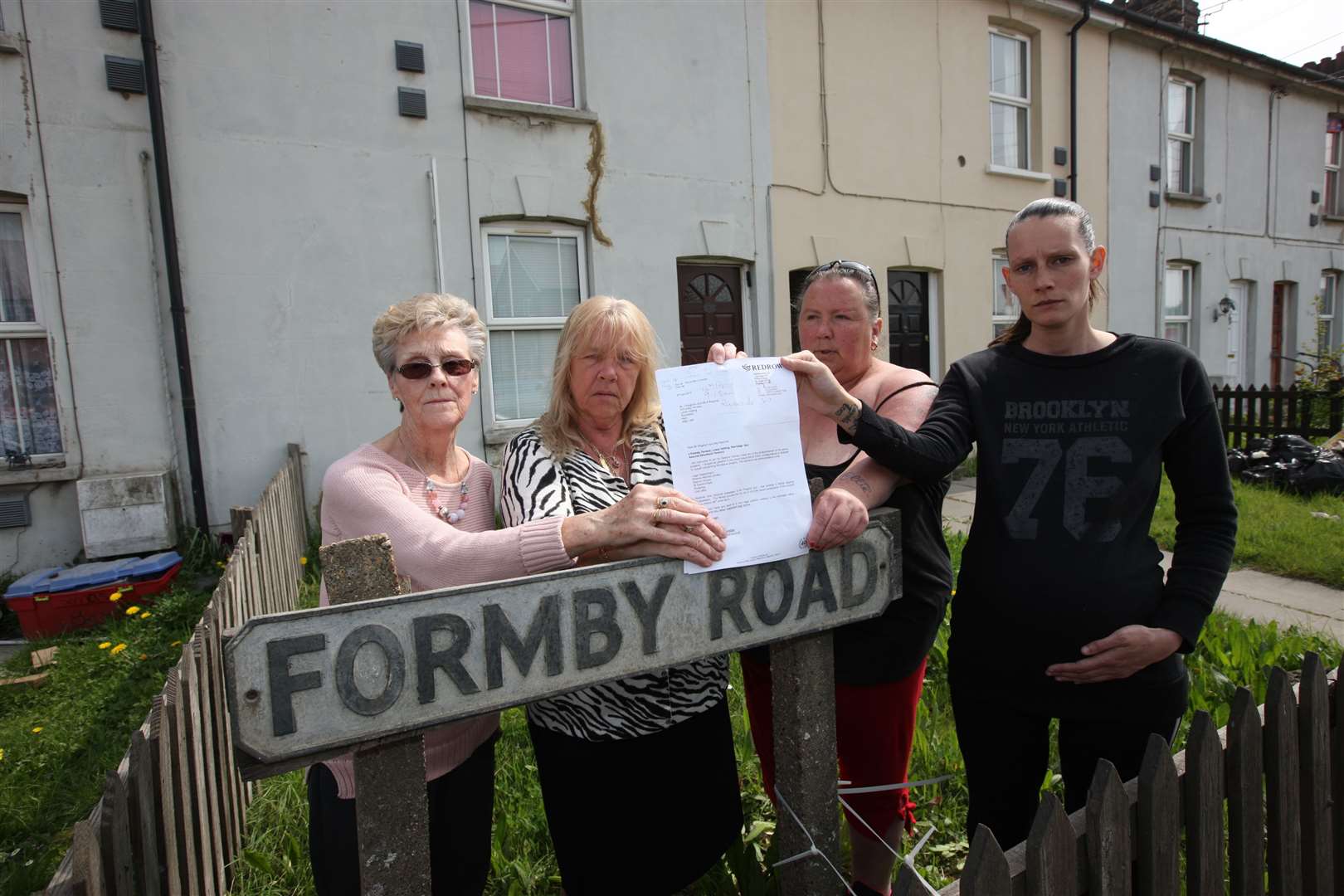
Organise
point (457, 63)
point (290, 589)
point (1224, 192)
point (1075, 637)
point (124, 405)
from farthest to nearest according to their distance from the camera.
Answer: point (1224, 192), point (457, 63), point (124, 405), point (290, 589), point (1075, 637)

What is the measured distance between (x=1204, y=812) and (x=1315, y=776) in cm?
50

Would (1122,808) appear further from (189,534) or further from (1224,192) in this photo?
(1224,192)

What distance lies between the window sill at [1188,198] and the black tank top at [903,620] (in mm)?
12648

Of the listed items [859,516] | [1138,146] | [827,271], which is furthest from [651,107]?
[1138,146]

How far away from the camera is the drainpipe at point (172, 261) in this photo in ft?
17.9

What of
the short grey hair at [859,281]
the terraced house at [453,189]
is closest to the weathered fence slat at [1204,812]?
the short grey hair at [859,281]

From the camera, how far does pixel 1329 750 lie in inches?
76.2

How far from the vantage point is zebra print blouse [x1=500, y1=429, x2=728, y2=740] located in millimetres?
1609

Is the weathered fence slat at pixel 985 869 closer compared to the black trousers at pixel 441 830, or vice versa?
the weathered fence slat at pixel 985 869

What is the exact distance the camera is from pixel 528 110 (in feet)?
22.3

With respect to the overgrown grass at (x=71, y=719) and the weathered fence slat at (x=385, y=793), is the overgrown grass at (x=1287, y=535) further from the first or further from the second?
the overgrown grass at (x=71, y=719)

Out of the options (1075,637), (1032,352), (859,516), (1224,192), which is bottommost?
(1075,637)

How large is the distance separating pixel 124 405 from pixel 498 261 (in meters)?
3.23

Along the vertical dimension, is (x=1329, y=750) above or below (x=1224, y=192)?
below
